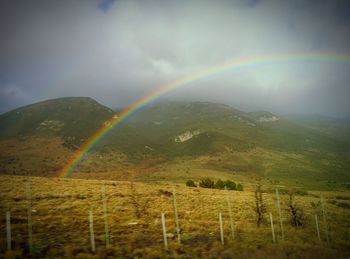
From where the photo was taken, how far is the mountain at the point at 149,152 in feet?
341

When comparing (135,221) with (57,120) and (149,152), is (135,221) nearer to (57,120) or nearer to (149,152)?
(149,152)

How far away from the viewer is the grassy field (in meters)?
16.4

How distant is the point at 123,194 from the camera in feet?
107

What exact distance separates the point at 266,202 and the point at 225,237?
63.4ft

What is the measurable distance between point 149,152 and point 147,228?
119m

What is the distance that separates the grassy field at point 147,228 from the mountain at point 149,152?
191 feet

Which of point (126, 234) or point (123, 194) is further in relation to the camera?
point (123, 194)

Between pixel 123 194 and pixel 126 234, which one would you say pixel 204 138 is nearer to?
pixel 123 194

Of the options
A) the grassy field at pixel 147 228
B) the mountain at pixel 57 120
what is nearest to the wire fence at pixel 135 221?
the grassy field at pixel 147 228

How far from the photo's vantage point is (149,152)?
13950cm

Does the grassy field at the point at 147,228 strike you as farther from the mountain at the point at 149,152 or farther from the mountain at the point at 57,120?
the mountain at the point at 57,120

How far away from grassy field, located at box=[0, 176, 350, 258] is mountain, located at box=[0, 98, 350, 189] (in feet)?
191

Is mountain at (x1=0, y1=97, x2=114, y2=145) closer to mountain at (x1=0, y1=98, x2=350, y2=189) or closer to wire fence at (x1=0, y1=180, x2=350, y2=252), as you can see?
mountain at (x1=0, y1=98, x2=350, y2=189)

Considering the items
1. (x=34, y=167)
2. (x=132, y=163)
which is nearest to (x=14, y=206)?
(x=34, y=167)
